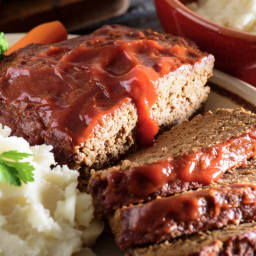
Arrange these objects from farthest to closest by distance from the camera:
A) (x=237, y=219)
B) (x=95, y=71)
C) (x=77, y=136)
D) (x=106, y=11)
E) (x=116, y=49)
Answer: (x=106, y=11) < (x=116, y=49) < (x=95, y=71) < (x=77, y=136) < (x=237, y=219)

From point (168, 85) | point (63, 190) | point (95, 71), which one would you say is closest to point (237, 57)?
point (168, 85)

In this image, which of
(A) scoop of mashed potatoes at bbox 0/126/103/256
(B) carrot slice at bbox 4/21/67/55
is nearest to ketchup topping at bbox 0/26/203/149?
(A) scoop of mashed potatoes at bbox 0/126/103/256

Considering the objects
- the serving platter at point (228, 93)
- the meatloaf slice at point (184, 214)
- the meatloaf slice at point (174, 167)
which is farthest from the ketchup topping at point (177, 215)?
the serving platter at point (228, 93)

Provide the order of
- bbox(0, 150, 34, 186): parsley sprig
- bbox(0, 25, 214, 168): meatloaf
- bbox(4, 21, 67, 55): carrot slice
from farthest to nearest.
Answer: bbox(4, 21, 67, 55): carrot slice < bbox(0, 25, 214, 168): meatloaf < bbox(0, 150, 34, 186): parsley sprig

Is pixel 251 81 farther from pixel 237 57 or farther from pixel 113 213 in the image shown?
pixel 113 213

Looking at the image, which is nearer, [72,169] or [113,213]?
[113,213]

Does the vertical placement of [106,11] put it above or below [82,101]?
below

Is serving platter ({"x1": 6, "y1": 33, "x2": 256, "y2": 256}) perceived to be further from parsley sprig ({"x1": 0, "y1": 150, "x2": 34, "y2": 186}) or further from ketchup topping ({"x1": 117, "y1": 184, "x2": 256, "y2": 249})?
parsley sprig ({"x1": 0, "y1": 150, "x2": 34, "y2": 186})

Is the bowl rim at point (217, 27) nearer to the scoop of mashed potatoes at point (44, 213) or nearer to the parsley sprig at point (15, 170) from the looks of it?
the scoop of mashed potatoes at point (44, 213)
